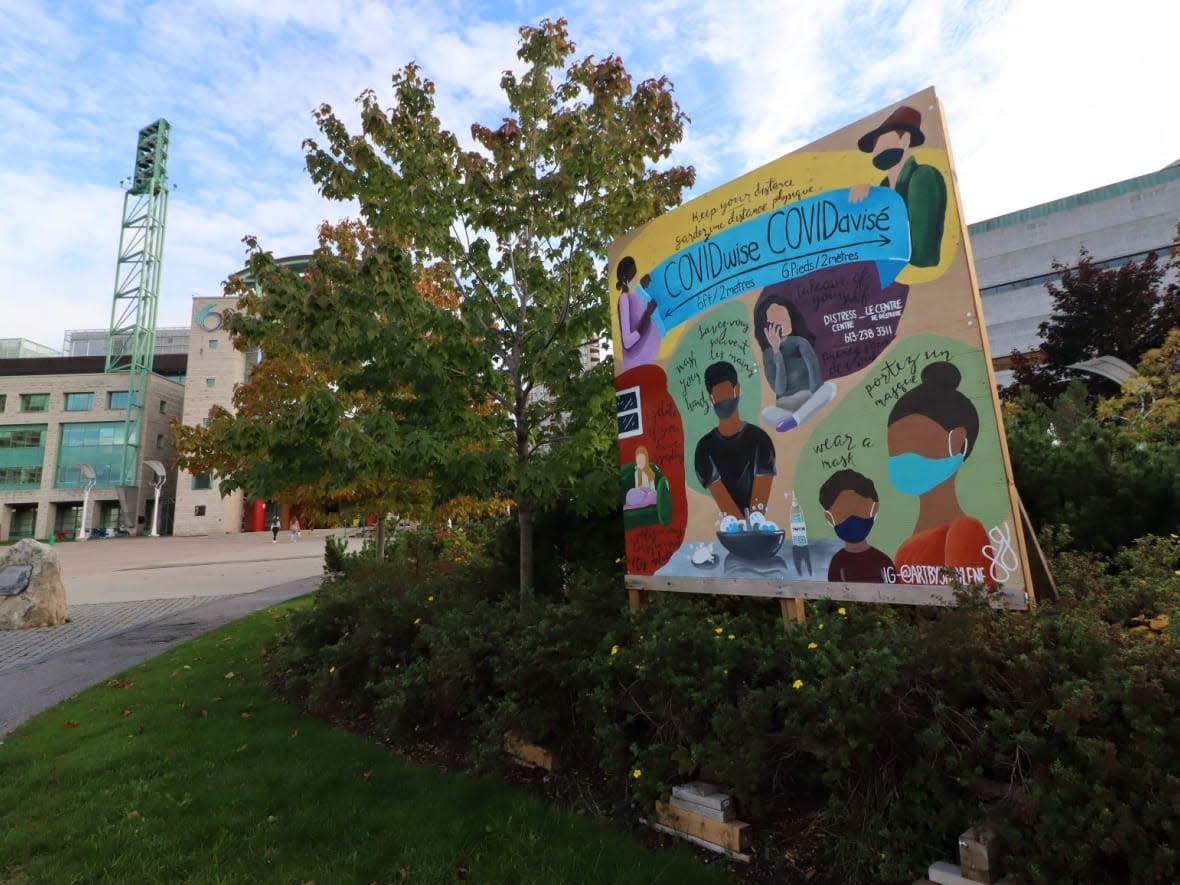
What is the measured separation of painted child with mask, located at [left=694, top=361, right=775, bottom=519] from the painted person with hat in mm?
1296

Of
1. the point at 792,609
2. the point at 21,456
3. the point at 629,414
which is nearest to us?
the point at 792,609

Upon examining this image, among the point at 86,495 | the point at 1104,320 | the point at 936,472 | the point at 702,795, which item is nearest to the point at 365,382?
the point at 702,795

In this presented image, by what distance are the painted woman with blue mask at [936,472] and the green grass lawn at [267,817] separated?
178cm

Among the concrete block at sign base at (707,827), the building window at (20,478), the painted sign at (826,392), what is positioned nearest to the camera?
the concrete block at sign base at (707,827)

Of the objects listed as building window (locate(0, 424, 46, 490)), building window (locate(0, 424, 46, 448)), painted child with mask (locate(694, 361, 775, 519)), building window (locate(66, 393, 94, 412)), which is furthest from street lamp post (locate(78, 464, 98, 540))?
painted child with mask (locate(694, 361, 775, 519))

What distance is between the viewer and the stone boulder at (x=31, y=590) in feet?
35.6

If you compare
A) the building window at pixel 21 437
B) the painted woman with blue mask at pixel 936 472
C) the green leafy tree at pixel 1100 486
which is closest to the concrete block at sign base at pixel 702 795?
the painted woman with blue mask at pixel 936 472

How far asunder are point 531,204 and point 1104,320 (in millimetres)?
22410

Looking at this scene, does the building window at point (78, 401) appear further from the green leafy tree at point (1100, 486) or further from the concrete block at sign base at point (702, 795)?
the green leafy tree at point (1100, 486)

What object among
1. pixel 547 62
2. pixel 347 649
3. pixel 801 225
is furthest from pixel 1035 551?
pixel 547 62

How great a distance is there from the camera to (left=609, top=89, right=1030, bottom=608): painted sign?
329cm

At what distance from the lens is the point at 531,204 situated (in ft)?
19.8

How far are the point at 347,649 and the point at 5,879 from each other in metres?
2.63

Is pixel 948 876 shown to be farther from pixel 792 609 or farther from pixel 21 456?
pixel 21 456
